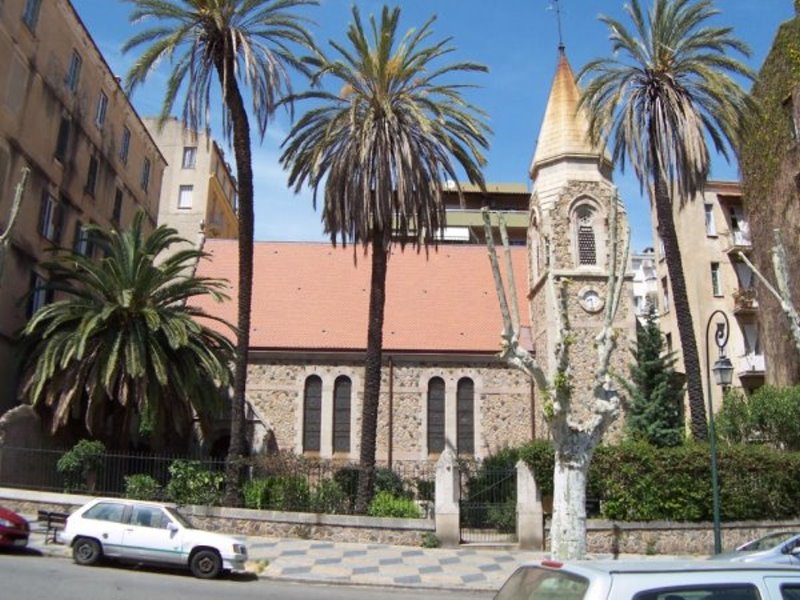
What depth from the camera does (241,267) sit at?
20438mm

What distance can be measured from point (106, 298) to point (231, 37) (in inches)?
356

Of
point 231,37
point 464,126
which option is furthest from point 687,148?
point 231,37

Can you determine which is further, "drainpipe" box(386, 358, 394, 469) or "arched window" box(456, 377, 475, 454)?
"arched window" box(456, 377, 475, 454)

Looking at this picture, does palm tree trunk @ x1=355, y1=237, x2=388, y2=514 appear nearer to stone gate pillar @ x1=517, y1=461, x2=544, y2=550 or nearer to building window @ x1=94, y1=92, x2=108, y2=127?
stone gate pillar @ x1=517, y1=461, x2=544, y2=550

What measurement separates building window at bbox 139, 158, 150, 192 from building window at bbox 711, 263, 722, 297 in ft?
93.4

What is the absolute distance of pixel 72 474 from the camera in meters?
20.5

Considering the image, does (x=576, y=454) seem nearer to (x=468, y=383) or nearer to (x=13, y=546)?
(x=13, y=546)

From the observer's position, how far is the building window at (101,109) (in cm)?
3039

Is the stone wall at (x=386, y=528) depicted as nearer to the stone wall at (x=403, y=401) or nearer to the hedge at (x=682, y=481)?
the hedge at (x=682, y=481)

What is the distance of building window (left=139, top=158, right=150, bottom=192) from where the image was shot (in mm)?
35750

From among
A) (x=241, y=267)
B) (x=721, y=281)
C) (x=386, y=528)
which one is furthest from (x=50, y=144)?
(x=721, y=281)

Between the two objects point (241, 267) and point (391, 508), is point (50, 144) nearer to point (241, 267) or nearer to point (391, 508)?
point (241, 267)

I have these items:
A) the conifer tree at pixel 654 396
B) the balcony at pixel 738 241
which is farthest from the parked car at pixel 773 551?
the balcony at pixel 738 241

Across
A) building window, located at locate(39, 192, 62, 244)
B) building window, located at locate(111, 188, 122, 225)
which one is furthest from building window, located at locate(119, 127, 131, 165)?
building window, located at locate(39, 192, 62, 244)
